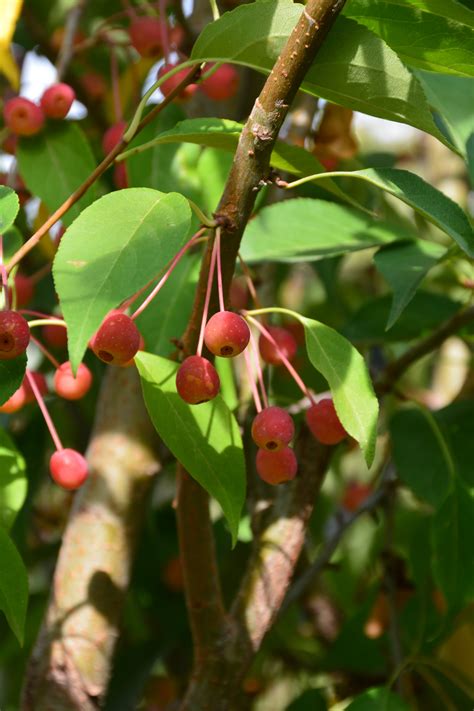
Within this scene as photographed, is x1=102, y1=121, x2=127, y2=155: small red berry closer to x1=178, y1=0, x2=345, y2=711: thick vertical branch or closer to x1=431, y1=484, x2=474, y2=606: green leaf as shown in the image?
x1=178, y1=0, x2=345, y2=711: thick vertical branch

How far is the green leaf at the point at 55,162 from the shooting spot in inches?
37.7

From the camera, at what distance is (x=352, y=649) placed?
132 centimetres

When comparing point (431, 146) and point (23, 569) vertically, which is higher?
point (23, 569)

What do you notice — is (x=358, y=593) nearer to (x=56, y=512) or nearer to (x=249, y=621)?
(x=56, y=512)

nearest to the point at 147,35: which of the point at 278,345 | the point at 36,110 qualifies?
the point at 36,110

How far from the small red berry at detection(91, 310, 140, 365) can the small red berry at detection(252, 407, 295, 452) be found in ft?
0.43

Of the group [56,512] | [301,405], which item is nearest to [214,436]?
[301,405]

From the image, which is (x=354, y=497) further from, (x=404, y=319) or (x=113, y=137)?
(x=113, y=137)

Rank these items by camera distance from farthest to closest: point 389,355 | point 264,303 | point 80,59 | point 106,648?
point 80,59, point 389,355, point 264,303, point 106,648

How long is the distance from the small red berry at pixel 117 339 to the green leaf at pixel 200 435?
8 cm

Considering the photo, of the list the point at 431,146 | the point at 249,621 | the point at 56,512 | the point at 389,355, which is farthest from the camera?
the point at 431,146

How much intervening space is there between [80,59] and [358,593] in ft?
3.24

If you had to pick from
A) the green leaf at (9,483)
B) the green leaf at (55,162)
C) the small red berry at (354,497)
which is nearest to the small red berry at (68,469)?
the green leaf at (9,483)

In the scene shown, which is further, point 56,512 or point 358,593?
point 56,512
